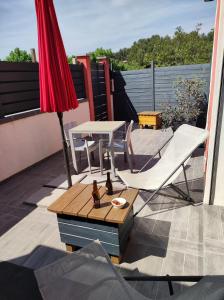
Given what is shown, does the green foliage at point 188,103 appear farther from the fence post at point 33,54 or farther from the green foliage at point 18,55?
the green foliage at point 18,55

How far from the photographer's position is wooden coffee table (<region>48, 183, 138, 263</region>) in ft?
6.51

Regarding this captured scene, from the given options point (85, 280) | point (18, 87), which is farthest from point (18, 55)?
point (85, 280)

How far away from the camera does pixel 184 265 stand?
2.04m

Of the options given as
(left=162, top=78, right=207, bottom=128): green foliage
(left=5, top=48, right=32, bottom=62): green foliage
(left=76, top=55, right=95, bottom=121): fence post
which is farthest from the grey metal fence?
(left=5, top=48, right=32, bottom=62): green foliage

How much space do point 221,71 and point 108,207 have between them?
1925 millimetres

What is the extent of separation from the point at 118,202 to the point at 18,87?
144 inches

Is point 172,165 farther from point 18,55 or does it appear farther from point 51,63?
point 18,55

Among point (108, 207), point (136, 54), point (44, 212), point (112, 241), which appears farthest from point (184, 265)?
point (136, 54)

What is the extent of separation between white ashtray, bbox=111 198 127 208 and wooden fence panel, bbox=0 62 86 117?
10.5 ft

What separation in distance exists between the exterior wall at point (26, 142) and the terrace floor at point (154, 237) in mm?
817

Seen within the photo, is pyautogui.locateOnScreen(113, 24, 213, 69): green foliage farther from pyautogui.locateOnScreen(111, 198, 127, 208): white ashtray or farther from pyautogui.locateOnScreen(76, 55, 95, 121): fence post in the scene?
pyautogui.locateOnScreen(111, 198, 127, 208): white ashtray

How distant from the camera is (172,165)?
312cm

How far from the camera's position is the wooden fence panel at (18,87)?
14.0 feet

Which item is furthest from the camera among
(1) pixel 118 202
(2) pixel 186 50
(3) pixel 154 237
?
(2) pixel 186 50
